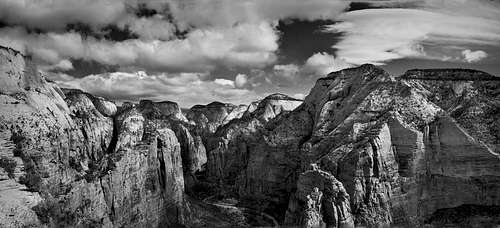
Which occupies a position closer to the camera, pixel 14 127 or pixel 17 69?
pixel 14 127

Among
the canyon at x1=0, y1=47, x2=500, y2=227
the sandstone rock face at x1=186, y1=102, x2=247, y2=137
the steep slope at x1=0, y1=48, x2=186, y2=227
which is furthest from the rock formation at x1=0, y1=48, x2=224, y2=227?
the sandstone rock face at x1=186, y1=102, x2=247, y2=137

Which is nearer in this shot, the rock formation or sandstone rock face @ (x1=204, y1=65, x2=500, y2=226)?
the rock formation

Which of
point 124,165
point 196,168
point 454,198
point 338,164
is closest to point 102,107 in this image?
point 196,168

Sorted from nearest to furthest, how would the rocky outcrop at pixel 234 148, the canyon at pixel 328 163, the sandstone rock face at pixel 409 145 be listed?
the canyon at pixel 328 163
the sandstone rock face at pixel 409 145
the rocky outcrop at pixel 234 148

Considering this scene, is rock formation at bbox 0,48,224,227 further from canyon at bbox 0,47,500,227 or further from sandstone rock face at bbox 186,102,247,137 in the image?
sandstone rock face at bbox 186,102,247,137

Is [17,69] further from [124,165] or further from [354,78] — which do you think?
[354,78]

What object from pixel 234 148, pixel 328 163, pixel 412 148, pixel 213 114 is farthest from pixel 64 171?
pixel 213 114

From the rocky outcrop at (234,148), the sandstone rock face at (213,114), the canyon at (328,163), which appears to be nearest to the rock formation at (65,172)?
the canyon at (328,163)

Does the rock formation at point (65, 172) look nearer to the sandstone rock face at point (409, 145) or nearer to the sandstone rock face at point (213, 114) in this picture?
the sandstone rock face at point (409, 145)

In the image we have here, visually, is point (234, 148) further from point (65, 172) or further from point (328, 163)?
point (65, 172)
